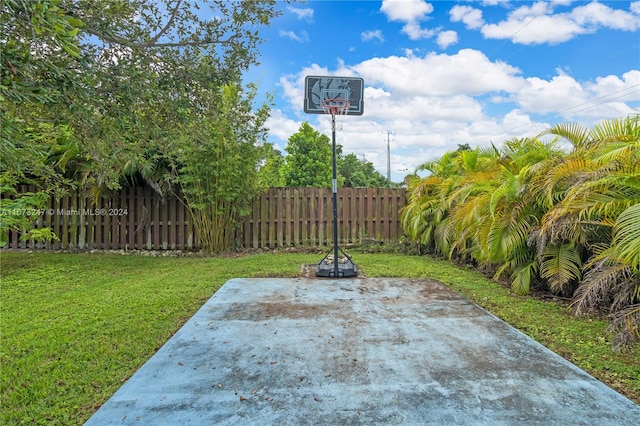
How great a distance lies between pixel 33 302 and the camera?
3529 mm

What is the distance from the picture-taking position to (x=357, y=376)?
6.45 feet

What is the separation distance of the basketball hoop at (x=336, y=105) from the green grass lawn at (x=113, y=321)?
7.97ft

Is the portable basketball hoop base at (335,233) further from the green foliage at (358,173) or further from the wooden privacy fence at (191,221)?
the green foliage at (358,173)

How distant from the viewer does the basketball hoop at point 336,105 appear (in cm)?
524

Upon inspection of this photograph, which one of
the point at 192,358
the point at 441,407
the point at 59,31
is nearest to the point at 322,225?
the point at 192,358

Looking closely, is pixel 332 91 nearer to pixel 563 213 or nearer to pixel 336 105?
pixel 336 105

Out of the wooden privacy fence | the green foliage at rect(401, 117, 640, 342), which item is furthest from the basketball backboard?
the wooden privacy fence

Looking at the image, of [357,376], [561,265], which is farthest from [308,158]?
[357,376]

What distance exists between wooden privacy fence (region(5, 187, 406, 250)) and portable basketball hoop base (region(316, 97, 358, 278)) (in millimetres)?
1937

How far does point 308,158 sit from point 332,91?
15536mm

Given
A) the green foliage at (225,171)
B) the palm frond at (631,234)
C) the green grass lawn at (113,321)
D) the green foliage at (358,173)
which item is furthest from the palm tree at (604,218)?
the green foliage at (358,173)

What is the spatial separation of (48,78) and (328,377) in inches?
80.0

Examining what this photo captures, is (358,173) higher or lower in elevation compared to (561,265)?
higher

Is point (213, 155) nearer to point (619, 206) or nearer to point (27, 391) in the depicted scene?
point (27, 391)
